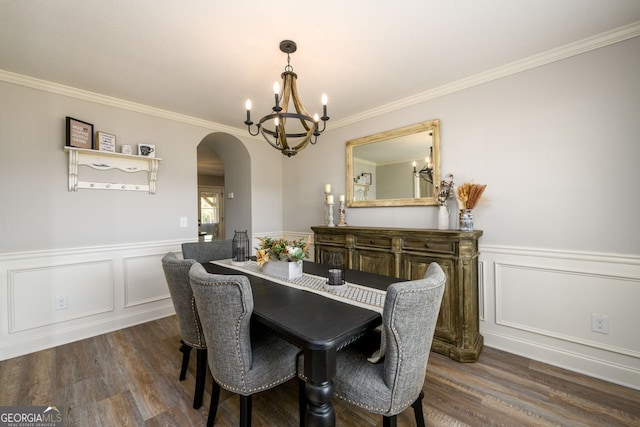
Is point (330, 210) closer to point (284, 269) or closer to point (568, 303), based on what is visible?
point (284, 269)

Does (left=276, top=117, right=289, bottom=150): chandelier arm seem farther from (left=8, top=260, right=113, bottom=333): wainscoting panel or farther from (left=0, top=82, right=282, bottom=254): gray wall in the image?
(left=8, top=260, right=113, bottom=333): wainscoting panel

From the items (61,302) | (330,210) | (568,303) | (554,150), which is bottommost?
(61,302)

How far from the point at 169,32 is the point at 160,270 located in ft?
8.16

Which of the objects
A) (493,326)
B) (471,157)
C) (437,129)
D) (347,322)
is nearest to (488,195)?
(471,157)

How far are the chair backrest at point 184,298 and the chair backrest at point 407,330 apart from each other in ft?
3.82

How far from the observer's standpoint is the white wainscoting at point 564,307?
1839mm

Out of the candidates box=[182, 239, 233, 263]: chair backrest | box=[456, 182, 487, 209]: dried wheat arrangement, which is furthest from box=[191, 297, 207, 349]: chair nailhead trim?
box=[456, 182, 487, 209]: dried wheat arrangement

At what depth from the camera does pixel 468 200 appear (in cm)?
231

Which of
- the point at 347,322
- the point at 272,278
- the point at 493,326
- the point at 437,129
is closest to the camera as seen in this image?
the point at 347,322

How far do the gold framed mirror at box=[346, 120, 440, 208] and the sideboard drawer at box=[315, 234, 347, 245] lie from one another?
0.56 m

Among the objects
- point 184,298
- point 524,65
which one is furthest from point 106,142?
point 524,65

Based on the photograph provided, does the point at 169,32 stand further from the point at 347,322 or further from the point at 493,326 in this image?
the point at 493,326

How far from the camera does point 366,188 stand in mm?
3262

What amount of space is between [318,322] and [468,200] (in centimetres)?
182
